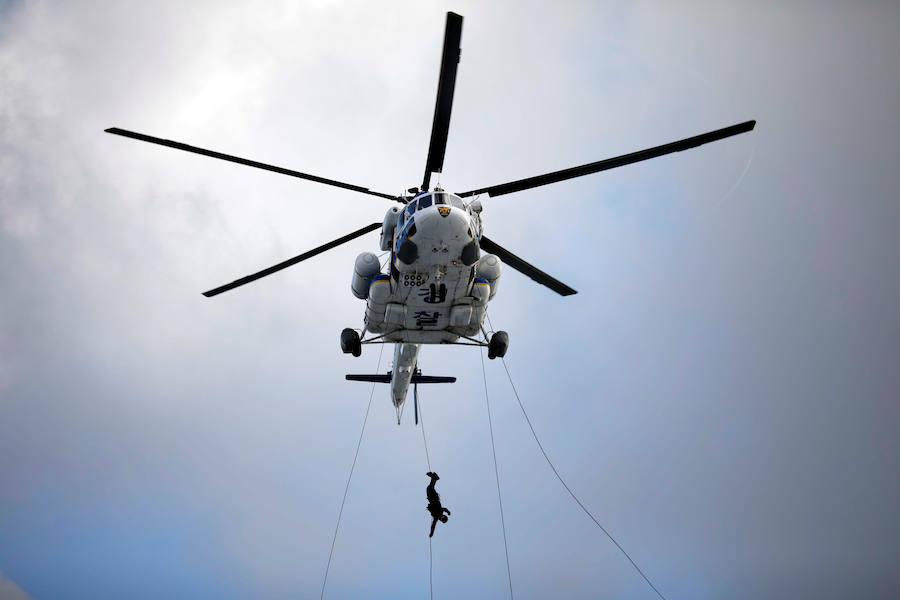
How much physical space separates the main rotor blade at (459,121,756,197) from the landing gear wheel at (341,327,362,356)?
17.5 feet

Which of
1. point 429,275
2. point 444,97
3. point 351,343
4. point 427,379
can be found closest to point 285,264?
point 351,343

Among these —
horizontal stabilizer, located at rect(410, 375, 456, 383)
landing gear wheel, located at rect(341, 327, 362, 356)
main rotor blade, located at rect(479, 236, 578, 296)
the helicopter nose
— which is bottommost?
the helicopter nose

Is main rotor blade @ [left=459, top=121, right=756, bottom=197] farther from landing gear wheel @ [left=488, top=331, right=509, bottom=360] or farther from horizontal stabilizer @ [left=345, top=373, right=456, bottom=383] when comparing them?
horizontal stabilizer @ [left=345, top=373, right=456, bottom=383]

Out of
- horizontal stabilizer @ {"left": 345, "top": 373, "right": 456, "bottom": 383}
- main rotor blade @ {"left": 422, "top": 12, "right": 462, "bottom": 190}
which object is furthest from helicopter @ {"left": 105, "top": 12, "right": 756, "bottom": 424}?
horizontal stabilizer @ {"left": 345, "top": 373, "right": 456, "bottom": 383}

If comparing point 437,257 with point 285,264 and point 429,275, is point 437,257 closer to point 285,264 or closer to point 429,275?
point 429,275

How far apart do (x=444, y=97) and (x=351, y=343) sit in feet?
21.9

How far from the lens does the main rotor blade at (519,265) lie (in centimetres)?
1360

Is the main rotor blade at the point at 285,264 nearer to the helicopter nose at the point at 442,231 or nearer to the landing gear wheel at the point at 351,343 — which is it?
the landing gear wheel at the point at 351,343

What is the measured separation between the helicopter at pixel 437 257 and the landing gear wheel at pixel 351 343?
0.08ft

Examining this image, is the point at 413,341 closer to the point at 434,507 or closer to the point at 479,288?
the point at 479,288

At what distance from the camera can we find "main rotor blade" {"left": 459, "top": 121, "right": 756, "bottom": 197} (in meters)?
10.1

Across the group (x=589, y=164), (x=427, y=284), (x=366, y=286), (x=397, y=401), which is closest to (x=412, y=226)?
(x=427, y=284)

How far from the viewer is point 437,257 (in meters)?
11.6

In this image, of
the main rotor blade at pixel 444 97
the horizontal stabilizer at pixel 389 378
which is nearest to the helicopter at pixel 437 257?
the main rotor blade at pixel 444 97
